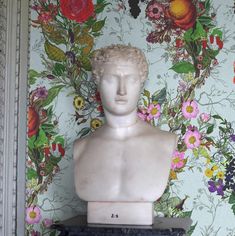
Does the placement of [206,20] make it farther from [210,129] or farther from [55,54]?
[55,54]

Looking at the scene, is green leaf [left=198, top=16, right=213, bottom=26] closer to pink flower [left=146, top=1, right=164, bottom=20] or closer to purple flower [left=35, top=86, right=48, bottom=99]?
pink flower [left=146, top=1, right=164, bottom=20]

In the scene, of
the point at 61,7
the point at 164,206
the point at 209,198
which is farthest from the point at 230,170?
the point at 61,7

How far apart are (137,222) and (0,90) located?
0.91 meters

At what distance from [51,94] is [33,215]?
534 millimetres

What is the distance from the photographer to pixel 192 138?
213 centimetres

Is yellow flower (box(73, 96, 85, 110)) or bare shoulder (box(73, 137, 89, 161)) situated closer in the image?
bare shoulder (box(73, 137, 89, 161))

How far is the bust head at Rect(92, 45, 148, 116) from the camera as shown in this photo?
5.73ft

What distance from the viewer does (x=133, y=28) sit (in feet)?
7.22

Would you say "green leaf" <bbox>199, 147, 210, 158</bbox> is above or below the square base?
above

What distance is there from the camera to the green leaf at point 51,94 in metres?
2.23

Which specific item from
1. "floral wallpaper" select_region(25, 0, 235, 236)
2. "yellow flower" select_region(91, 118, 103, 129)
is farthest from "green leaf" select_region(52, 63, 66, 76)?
"yellow flower" select_region(91, 118, 103, 129)

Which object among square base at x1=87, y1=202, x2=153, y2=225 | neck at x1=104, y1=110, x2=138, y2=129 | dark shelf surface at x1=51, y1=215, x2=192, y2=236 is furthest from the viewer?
neck at x1=104, y1=110, x2=138, y2=129

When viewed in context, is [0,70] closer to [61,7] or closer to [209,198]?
[61,7]

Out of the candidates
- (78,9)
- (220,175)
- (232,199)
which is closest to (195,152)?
(220,175)
